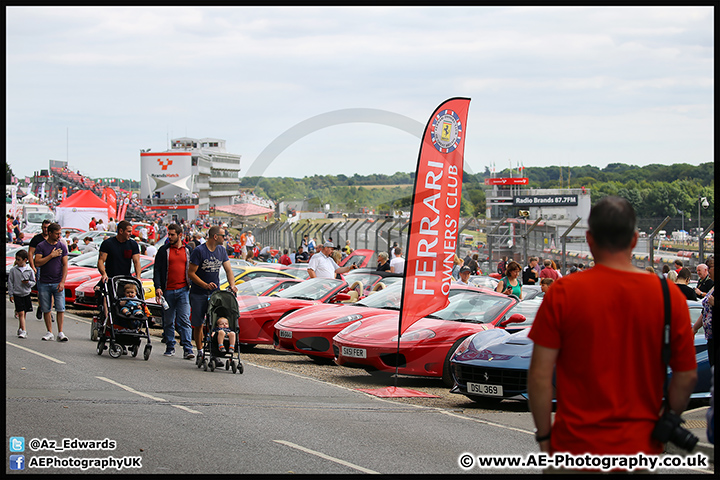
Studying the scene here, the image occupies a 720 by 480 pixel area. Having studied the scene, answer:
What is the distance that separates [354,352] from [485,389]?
2329 mm

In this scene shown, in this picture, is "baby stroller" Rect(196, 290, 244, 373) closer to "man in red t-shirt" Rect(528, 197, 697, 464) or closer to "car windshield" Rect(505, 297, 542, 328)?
Result: "car windshield" Rect(505, 297, 542, 328)

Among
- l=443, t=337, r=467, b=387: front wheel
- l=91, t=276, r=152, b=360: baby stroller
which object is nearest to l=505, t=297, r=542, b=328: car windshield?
l=443, t=337, r=467, b=387: front wheel

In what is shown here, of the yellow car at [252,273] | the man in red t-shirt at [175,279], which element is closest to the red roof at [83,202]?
the yellow car at [252,273]

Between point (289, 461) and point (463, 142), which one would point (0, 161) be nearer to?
point (289, 461)

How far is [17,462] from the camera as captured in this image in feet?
17.5

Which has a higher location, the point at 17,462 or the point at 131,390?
the point at 17,462

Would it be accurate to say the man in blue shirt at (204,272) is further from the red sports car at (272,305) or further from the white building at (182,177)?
the white building at (182,177)

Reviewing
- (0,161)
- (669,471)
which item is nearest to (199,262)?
(0,161)

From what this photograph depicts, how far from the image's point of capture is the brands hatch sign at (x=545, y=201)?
329ft

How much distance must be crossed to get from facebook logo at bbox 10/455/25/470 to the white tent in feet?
139

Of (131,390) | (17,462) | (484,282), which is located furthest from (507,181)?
(17,462)

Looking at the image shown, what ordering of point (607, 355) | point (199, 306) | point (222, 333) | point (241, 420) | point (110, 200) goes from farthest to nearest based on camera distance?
point (110, 200) < point (199, 306) < point (222, 333) < point (241, 420) < point (607, 355)

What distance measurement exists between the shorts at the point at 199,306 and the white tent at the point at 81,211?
3750cm

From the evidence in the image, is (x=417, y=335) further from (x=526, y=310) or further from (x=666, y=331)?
(x=666, y=331)
